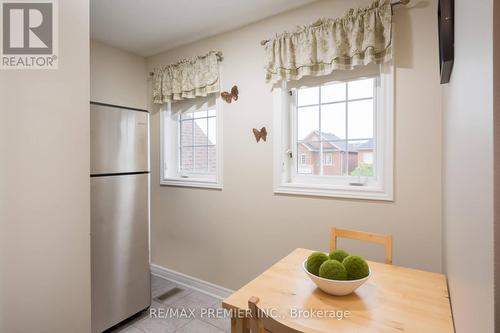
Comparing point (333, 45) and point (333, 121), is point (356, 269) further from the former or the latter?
point (333, 45)

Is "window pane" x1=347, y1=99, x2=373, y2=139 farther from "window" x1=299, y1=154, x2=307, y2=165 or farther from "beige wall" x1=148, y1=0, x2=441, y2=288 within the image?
"window" x1=299, y1=154, x2=307, y2=165

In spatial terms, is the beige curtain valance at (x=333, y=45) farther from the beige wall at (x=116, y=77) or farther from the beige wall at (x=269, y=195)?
the beige wall at (x=116, y=77)

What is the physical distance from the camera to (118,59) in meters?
2.95

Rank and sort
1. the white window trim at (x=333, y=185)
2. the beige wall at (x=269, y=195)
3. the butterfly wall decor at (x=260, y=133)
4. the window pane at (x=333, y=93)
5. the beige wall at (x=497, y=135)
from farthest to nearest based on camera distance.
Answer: the butterfly wall decor at (x=260, y=133) < the window pane at (x=333, y=93) < the white window trim at (x=333, y=185) < the beige wall at (x=269, y=195) < the beige wall at (x=497, y=135)

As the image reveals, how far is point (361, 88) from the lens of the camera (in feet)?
6.47

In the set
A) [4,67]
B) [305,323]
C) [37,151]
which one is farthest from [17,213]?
[305,323]

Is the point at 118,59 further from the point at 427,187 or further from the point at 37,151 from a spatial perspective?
the point at 427,187

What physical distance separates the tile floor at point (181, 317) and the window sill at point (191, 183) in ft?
3.55

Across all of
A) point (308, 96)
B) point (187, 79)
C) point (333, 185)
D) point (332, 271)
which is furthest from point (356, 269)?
point (187, 79)

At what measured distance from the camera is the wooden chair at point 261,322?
708 mm

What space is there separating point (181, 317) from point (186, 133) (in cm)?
184

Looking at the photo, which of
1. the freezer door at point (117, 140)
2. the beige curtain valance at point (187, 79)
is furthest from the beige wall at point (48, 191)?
the beige curtain valance at point (187, 79)

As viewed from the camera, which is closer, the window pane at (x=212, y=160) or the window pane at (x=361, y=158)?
the window pane at (x=361, y=158)

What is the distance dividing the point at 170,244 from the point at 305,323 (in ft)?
7.83
